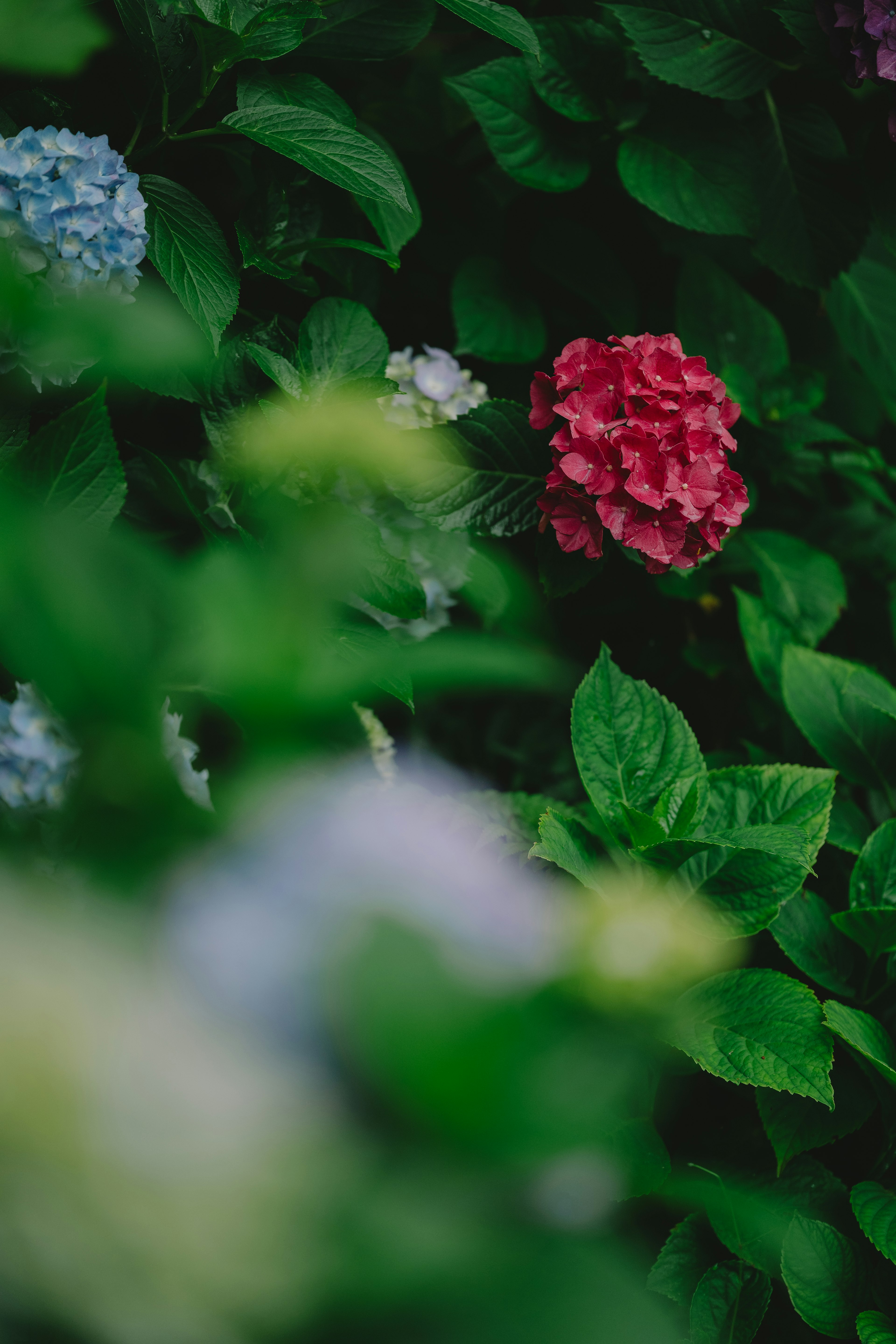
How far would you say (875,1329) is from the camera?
0.66 metres

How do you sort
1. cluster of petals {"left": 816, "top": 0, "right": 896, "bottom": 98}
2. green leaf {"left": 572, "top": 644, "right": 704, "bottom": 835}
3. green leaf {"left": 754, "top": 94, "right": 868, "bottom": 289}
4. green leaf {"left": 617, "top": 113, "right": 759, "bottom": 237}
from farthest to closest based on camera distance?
green leaf {"left": 754, "top": 94, "right": 868, "bottom": 289} → green leaf {"left": 617, "top": 113, "right": 759, "bottom": 237} → cluster of petals {"left": 816, "top": 0, "right": 896, "bottom": 98} → green leaf {"left": 572, "top": 644, "right": 704, "bottom": 835}

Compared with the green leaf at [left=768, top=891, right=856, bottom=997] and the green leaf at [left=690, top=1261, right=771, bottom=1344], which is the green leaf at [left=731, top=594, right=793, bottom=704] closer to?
the green leaf at [left=768, top=891, right=856, bottom=997]

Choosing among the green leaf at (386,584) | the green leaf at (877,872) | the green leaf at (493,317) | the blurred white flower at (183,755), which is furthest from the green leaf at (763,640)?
the blurred white flower at (183,755)

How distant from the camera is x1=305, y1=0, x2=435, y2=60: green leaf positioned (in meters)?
0.90

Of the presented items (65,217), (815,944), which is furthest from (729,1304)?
(65,217)

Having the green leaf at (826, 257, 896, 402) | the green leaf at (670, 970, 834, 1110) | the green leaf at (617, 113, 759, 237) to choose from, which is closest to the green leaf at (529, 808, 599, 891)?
the green leaf at (670, 970, 834, 1110)

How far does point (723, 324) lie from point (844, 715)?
0.64m

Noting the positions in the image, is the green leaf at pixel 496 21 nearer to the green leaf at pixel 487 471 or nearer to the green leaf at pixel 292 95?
the green leaf at pixel 292 95

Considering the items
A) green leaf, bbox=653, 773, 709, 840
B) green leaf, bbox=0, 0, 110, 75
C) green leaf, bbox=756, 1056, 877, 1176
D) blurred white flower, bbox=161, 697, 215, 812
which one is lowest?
green leaf, bbox=756, 1056, 877, 1176

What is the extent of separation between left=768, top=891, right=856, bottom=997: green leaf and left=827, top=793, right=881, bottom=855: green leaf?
113mm

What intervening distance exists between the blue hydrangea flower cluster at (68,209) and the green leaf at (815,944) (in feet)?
2.69

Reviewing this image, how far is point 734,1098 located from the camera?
0.94m

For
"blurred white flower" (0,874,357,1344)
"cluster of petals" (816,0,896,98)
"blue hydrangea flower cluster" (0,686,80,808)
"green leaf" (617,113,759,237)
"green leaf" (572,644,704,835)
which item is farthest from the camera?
"green leaf" (617,113,759,237)

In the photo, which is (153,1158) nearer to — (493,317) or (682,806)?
(682,806)
